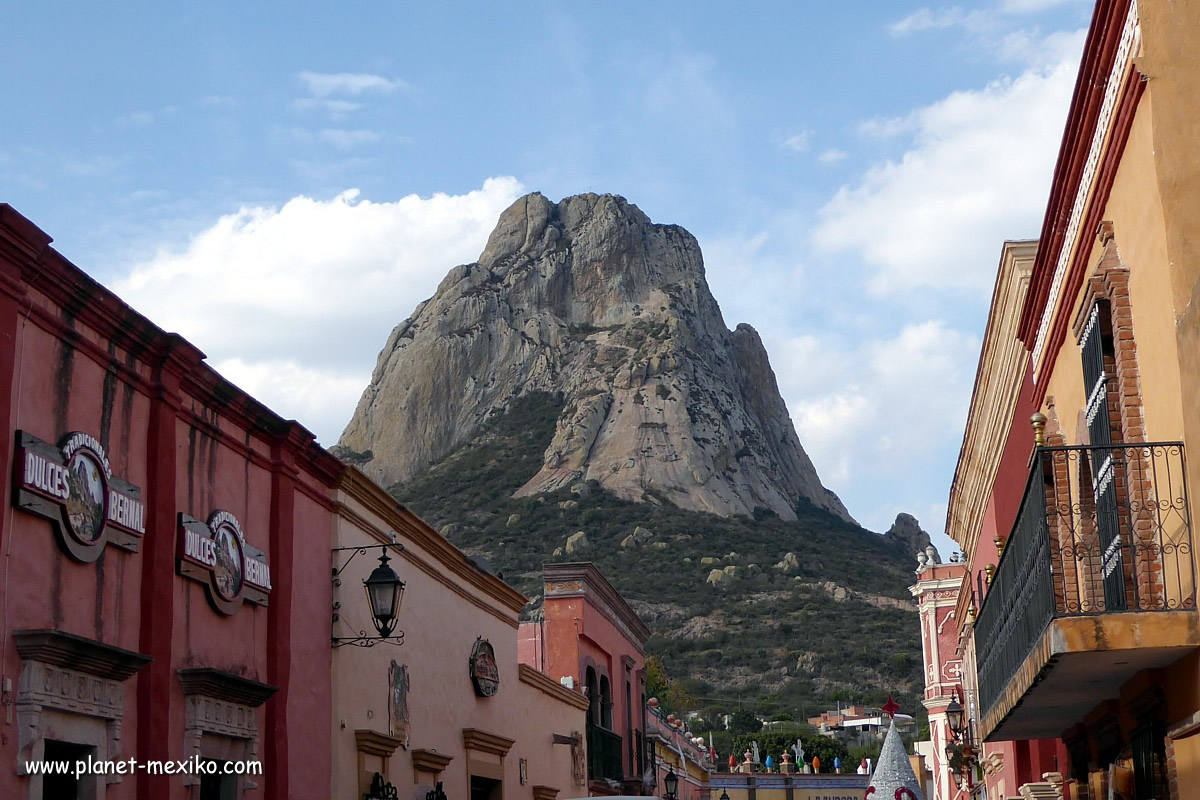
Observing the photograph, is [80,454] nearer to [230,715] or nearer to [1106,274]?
[230,715]

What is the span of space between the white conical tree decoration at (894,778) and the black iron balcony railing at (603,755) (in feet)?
21.8

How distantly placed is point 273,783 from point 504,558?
86095 millimetres

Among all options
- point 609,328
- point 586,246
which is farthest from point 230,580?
point 586,246

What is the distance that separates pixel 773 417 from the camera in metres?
141

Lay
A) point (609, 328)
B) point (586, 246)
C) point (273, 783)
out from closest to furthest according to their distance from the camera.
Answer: point (273, 783), point (609, 328), point (586, 246)

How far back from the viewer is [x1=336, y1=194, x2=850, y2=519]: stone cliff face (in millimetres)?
120562

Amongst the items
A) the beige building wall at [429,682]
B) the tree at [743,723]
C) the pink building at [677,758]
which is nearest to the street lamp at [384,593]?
the beige building wall at [429,682]

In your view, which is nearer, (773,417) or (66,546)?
(66,546)

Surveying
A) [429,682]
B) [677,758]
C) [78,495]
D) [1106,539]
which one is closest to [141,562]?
[78,495]

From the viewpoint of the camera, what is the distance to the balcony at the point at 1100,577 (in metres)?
8.05

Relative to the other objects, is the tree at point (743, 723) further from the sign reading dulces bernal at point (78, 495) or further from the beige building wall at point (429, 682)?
the sign reading dulces bernal at point (78, 495)

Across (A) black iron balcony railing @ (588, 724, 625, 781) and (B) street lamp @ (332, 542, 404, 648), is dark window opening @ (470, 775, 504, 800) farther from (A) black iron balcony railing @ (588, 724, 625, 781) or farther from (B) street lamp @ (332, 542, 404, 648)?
(A) black iron balcony railing @ (588, 724, 625, 781)

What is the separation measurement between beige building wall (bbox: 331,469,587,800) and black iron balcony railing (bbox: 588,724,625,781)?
3.93 meters

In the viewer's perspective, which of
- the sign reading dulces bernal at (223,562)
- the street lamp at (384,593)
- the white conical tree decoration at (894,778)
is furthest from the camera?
the white conical tree decoration at (894,778)
